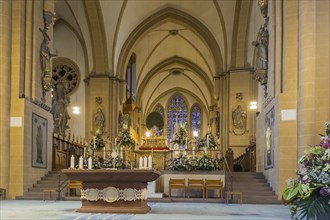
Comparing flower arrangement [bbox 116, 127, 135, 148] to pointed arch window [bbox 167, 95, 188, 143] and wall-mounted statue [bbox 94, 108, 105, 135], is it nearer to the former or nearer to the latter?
wall-mounted statue [bbox 94, 108, 105, 135]

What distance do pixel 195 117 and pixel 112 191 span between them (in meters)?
37.3

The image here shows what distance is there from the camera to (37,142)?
1717 centimetres

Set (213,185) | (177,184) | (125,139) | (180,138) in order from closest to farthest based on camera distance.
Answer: (213,185)
(177,184)
(125,139)
(180,138)

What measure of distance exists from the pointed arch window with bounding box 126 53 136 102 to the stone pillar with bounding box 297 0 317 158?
18.5 meters

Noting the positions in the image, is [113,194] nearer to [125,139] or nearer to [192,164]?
[192,164]

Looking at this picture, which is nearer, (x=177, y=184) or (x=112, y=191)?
(x=112, y=191)

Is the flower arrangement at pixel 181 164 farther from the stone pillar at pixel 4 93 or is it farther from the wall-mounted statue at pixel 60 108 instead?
the wall-mounted statue at pixel 60 108

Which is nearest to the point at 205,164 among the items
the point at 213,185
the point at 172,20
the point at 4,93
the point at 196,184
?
the point at 196,184

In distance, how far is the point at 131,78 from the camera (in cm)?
3362

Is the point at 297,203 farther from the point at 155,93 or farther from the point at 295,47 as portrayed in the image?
the point at 155,93

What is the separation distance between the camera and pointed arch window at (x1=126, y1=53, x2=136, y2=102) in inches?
1248

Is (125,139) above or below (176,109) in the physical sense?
below

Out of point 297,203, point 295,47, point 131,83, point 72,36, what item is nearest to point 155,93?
point 131,83

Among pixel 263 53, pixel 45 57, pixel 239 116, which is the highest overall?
pixel 263 53
